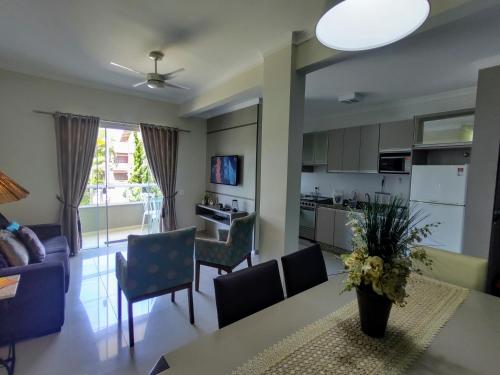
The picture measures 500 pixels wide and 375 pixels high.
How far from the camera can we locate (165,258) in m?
2.17

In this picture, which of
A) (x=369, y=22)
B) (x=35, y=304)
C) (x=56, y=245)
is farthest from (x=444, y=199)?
(x=56, y=245)

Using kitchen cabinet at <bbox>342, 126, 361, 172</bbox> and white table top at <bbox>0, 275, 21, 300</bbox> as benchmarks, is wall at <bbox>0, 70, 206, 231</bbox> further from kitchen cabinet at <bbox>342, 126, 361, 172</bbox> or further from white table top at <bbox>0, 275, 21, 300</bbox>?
kitchen cabinet at <bbox>342, 126, 361, 172</bbox>

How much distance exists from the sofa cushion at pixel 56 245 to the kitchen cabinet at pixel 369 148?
4629 millimetres

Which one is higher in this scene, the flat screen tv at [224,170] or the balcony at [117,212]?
the flat screen tv at [224,170]

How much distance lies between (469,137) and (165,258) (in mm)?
3958

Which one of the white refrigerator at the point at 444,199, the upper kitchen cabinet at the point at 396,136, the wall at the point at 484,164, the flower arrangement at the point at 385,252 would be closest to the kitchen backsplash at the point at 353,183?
the white refrigerator at the point at 444,199

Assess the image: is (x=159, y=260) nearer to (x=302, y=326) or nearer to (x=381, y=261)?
(x=302, y=326)

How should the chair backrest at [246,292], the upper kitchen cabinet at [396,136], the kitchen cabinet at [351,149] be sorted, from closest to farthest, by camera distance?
1. the chair backrest at [246,292]
2. the upper kitchen cabinet at [396,136]
3. the kitchen cabinet at [351,149]

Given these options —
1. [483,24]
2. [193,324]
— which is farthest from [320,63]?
[193,324]

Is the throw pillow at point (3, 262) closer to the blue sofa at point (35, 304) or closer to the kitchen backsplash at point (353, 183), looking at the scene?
the blue sofa at point (35, 304)

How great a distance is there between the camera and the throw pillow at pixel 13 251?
2.21 meters

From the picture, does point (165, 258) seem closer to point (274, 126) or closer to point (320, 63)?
point (274, 126)

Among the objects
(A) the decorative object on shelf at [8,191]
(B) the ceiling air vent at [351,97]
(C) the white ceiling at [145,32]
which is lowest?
(A) the decorative object on shelf at [8,191]

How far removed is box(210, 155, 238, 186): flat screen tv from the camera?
4.72 m
